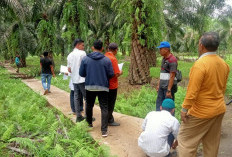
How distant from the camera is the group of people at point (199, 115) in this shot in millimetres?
2688

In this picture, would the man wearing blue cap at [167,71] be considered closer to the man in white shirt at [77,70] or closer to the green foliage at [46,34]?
the man in white shirt at [77,70]

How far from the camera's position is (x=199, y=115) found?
2.80 m

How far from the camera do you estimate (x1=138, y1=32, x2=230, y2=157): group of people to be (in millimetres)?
2688

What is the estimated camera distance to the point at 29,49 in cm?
2216

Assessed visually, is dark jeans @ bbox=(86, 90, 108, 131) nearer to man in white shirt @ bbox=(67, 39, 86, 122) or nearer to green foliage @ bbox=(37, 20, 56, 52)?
man in white shirt @ bbox=(67, 39, 86, 122)

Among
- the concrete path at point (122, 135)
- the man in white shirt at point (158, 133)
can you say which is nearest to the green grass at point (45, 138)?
the concrete path at point (122, 135)

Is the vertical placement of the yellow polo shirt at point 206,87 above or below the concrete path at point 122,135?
above

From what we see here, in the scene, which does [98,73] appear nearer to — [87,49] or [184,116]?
[184,116]

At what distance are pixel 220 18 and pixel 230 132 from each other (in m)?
16.4

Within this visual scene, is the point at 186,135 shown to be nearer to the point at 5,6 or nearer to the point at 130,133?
the point at 130,133

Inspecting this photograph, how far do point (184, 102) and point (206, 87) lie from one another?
0.32 meters

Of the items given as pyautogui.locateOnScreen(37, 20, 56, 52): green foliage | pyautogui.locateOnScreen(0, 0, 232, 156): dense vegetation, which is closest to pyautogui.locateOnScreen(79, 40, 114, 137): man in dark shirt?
pyautogui.locateOnScreen(0, 0, 232, 156): dense vegetation

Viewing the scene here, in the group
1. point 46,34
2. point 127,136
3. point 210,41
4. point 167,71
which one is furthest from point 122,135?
point 46,34

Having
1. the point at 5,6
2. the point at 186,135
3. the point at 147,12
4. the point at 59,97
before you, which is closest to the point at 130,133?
the point at 186,135
